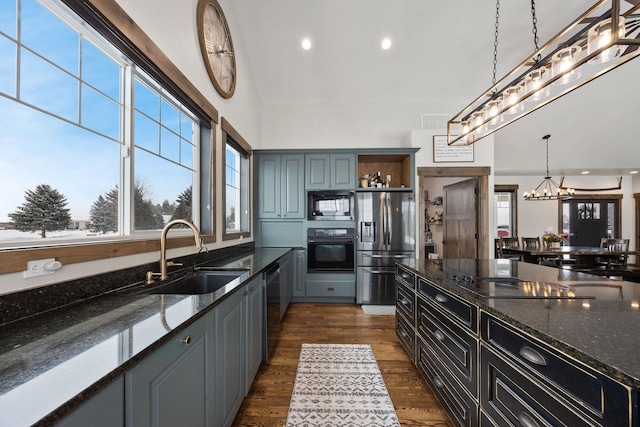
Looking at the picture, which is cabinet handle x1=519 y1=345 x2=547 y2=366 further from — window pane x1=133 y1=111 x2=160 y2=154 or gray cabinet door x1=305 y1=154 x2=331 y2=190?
gray cabinet door x1=305 y1=154 x2=331 y2=190

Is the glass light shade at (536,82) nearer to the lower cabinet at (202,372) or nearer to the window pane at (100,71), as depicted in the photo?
the lower cabinet at (202,372)

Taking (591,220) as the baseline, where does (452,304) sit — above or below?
below

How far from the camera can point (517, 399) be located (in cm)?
102

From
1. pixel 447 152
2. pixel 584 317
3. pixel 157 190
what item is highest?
pixel 447 152

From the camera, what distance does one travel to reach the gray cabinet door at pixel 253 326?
1.76 meters

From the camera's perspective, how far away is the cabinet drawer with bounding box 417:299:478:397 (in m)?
1.32

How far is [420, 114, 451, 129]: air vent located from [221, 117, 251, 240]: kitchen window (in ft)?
9.65

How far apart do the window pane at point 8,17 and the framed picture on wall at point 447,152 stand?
429 centimetres

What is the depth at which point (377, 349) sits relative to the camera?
8.27 ft

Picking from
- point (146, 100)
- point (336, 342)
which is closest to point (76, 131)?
point (146, 100)

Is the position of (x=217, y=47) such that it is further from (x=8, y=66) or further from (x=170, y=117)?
(x=8, y=66)

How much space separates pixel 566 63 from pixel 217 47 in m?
2.78

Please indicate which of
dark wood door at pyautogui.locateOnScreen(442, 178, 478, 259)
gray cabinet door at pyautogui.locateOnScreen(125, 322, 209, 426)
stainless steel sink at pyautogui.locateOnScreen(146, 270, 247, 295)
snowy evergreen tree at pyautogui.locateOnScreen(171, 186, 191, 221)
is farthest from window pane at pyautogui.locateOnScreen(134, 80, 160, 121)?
dark wood door at pyautogui.locateOnScreen(442, 178, 478, 259)

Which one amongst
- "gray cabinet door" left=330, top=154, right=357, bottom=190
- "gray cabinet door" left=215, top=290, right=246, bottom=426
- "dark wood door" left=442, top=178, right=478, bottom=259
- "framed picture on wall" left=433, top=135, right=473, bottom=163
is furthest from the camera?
"dark wood door" left=442, top=178, right=478, bottom=259
